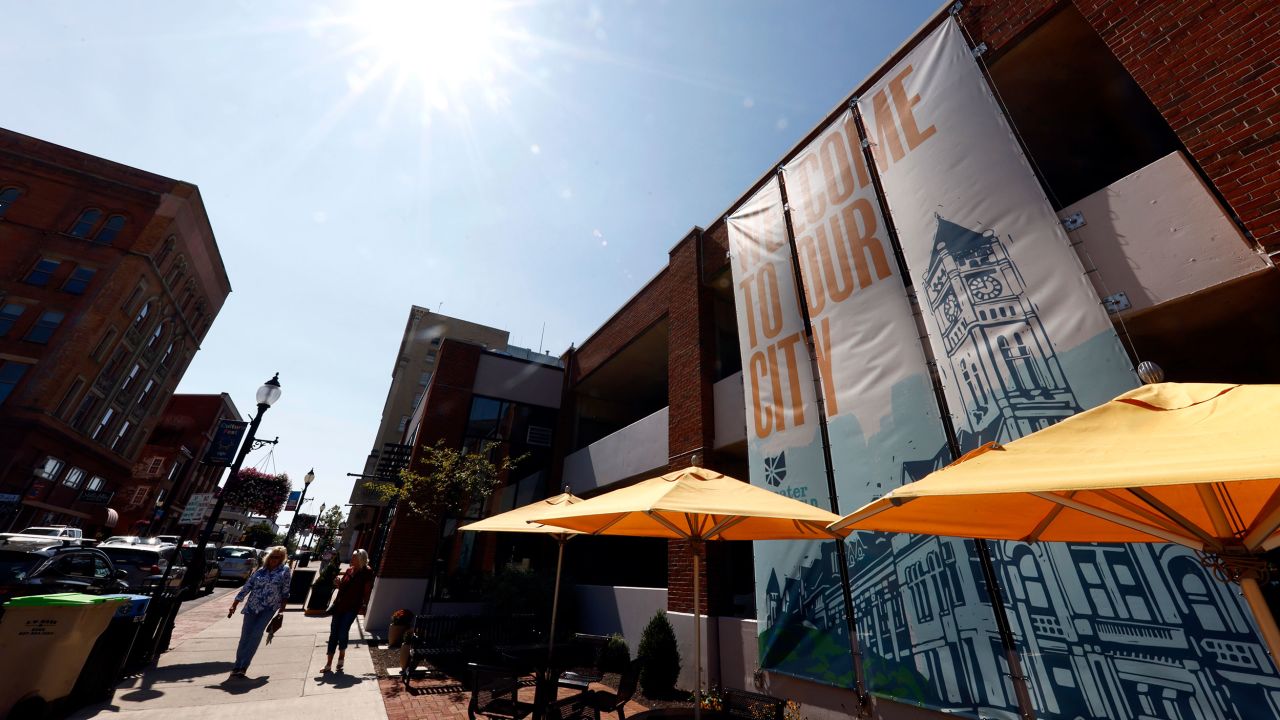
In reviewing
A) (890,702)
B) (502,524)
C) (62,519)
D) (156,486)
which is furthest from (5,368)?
(890,702)

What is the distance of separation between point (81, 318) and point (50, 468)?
8.82 m

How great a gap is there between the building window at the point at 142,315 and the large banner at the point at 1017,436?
4604 cm

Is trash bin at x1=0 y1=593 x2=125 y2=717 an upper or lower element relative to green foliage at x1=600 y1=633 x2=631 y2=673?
upper

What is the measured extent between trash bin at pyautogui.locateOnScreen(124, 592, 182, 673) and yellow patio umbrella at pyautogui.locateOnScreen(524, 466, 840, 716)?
683 cm

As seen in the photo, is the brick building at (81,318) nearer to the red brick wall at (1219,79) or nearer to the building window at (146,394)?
the building window at (146,394)

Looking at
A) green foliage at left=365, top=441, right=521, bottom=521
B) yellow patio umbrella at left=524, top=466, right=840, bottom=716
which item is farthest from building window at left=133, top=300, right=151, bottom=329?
yellow patio umbrella at left=524, top=466, right=840, bottom=716

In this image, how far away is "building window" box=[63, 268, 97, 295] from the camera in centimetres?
2938

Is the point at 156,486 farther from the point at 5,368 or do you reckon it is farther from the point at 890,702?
the point at 890,702

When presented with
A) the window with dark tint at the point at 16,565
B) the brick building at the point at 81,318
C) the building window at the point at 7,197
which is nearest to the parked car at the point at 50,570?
the window with dark tint at the point at 16,565

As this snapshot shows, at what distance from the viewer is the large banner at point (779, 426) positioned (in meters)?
6.56

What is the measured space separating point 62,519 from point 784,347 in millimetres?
42965

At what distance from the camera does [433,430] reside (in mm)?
15250

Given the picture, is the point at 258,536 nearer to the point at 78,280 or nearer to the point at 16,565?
the point at 78,280

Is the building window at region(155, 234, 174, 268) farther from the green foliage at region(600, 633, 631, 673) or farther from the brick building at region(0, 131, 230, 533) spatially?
the green foliage at region(600, 633, 631, 673)
